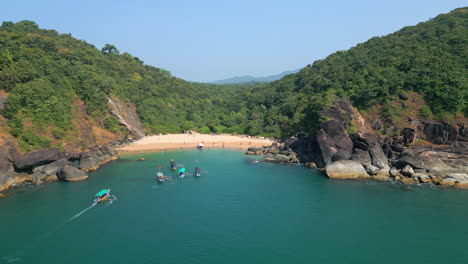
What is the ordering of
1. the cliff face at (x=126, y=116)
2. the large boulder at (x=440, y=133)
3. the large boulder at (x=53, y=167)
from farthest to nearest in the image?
the cliff face at (x=126, y=116)
the large boulder at (x=440, y=133)
the large boulder at (x=53, y=167)

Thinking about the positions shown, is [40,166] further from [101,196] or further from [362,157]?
[362,157]

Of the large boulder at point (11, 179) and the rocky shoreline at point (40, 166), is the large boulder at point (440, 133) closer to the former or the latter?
the rocky shoreline at point (40, 166)

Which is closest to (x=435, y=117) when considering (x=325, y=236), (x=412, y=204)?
(x=412, y=204)

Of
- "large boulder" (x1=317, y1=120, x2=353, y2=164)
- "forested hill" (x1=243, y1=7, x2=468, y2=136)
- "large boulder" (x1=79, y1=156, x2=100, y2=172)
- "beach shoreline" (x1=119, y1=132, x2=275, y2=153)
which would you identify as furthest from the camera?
"beach shoreline" (x1=119, y1=132, x2=275, y2=153)

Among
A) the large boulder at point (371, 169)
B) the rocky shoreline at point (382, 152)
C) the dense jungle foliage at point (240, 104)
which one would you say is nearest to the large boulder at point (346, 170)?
the rocky shoreline at point (382, 152)

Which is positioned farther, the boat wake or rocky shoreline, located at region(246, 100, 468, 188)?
rocky shoreline, located at region(246, 100, 468, 188)

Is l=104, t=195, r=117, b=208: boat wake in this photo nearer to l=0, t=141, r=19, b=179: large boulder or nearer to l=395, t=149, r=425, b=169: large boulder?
l=0, t=141, r=19, b=179: large boulder

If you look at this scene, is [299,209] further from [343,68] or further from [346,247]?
[343,68]

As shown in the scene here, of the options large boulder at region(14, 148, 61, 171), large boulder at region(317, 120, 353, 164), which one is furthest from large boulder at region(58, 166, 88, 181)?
large boulder at region(317, 120, 353, 164)
